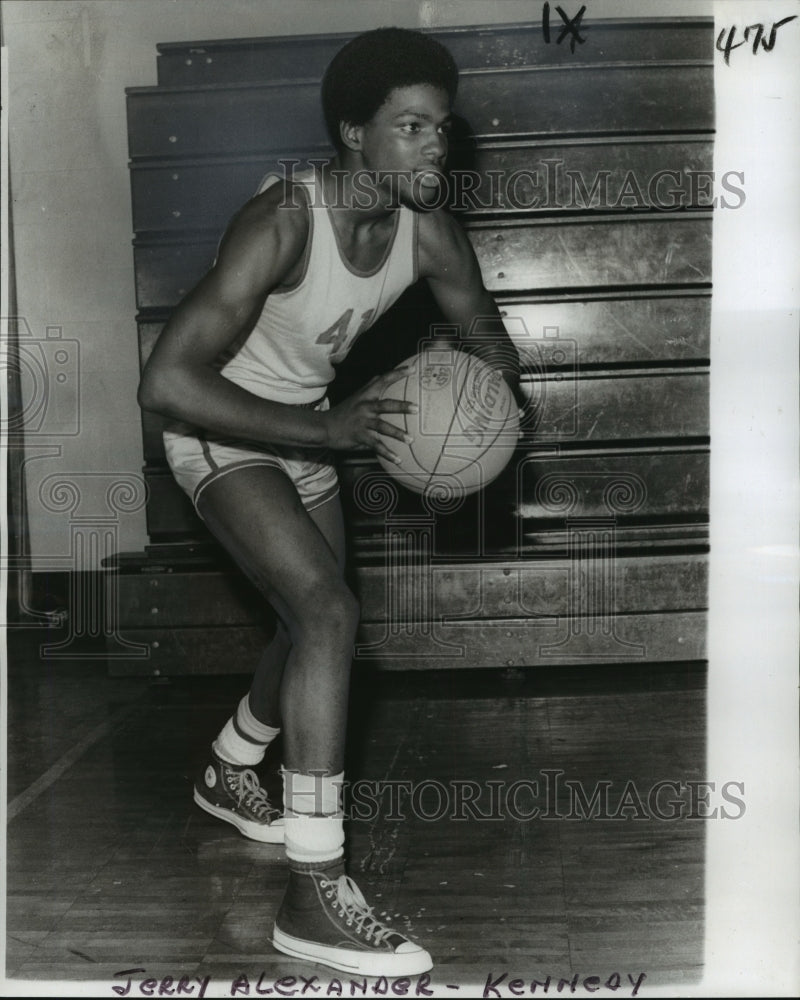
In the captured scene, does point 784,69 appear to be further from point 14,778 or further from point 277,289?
point 14,778

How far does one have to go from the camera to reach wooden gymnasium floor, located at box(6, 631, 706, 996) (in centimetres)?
262

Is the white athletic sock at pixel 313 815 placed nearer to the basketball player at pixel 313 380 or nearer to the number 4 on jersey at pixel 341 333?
the basketball player at pixel 313 380

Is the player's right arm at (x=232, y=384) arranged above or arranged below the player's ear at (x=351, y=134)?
below

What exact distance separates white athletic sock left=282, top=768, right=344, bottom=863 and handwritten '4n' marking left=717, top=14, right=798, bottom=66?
1980 millimetres

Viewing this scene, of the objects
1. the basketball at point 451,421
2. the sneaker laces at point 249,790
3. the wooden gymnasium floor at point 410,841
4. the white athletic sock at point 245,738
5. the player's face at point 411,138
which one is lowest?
the wooden gymnasium floor at point 410,841

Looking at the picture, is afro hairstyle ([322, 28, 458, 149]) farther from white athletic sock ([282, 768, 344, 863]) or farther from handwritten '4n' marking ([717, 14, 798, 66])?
white athletic sock ([282, 768, 344, 863])

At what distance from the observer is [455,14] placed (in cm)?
477

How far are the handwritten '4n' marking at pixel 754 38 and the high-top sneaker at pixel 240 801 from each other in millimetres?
2290

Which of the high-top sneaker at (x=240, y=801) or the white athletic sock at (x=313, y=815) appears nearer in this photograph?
the white athletic sock at (x=313, y=815)

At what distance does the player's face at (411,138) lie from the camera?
276 cm

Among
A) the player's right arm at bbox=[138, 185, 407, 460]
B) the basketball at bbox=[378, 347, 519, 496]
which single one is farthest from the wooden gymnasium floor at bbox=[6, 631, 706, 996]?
the player's right arm at bbox=[138, 185, 407, 460]

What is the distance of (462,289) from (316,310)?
511 mm

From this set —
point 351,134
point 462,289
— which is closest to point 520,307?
point 462,289

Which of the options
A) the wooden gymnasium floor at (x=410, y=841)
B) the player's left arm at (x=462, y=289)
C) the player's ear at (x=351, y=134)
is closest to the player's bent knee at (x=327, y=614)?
the wooden gymnasium floor at (x=410, y=841)
